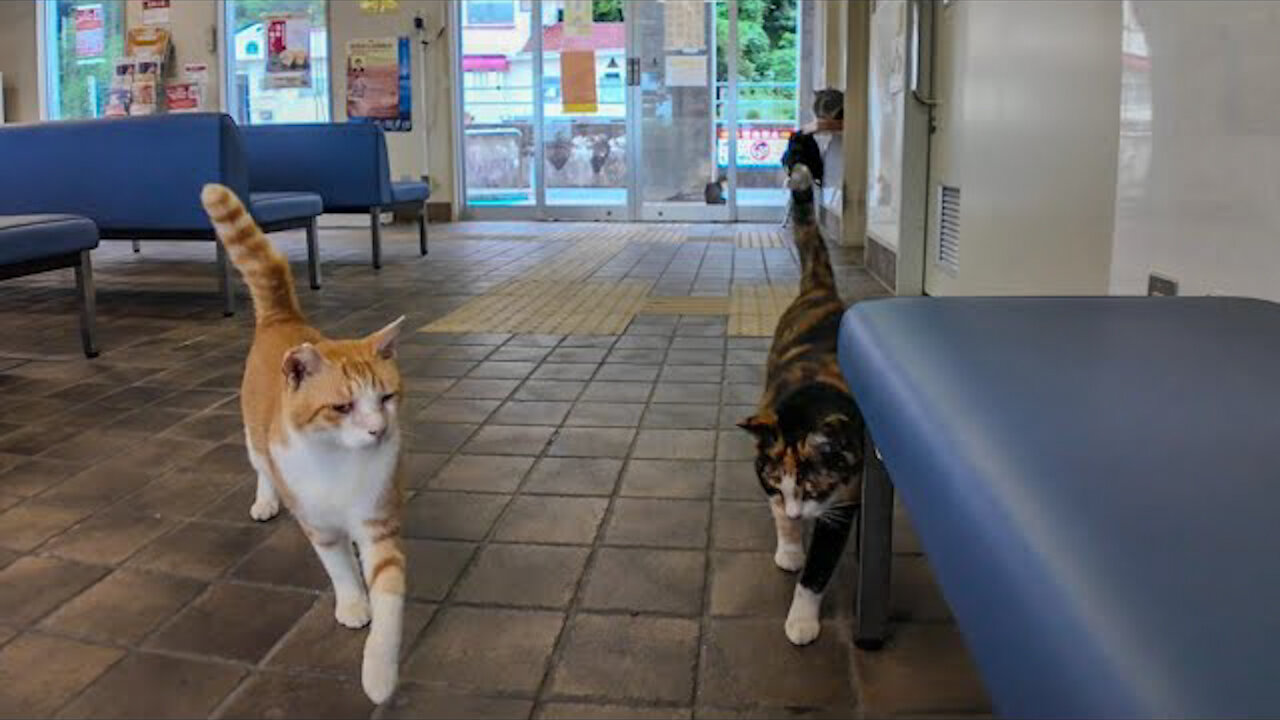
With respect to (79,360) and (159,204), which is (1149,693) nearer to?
(79,360)

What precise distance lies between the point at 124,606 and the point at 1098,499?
4.94 feet

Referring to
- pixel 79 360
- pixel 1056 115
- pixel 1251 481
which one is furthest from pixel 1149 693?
pixel 79 360

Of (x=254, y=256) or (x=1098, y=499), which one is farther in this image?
(x=254, y=256)

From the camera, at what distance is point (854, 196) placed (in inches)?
267

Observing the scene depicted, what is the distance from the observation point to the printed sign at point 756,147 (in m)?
9.41

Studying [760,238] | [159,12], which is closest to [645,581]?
[760,238]

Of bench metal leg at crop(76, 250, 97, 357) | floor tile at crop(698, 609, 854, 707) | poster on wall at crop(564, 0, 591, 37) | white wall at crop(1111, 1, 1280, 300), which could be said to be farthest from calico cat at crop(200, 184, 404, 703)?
poster on wall at crop(564, 0, 591, 37)

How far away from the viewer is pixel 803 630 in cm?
149

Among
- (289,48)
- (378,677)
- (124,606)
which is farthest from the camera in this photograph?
(289,48)

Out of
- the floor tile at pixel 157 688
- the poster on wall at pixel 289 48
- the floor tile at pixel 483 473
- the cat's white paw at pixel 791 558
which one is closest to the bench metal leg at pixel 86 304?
the floor tile at pixel 483 473

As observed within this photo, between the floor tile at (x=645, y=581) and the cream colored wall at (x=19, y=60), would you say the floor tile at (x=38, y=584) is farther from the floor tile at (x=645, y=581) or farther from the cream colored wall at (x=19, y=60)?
the cream colored wall at (x=19, y=60)

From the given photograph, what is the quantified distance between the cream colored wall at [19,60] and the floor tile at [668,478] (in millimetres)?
9984

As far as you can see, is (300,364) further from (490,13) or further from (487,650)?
(490,13)

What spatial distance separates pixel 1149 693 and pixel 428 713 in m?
1.02
